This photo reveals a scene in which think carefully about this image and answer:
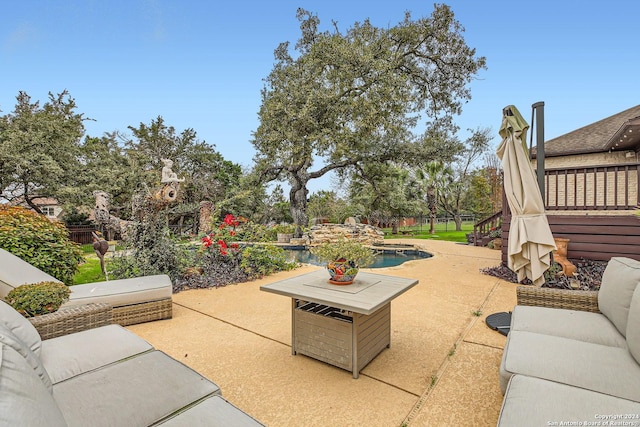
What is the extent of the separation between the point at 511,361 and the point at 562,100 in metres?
13.0

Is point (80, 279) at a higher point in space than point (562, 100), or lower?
lower

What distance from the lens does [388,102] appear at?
1116 cm

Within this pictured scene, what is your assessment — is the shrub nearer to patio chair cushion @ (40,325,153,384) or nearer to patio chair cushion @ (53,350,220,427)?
patio chair cushion @ (40,325,153,384)

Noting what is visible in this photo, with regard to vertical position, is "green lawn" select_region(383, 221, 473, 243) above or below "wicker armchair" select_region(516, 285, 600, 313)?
below

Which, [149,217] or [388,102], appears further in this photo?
[388,102]

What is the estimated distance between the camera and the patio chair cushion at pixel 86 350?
5.70 ft

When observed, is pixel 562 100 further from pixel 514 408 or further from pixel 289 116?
pixel 514 408

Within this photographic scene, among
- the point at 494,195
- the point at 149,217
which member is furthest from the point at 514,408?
the point at 494,195

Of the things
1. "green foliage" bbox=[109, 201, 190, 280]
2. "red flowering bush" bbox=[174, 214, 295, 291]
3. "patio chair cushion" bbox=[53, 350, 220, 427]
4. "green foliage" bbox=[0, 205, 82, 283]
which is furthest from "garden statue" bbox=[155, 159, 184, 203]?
"patio chair cushion" bbox=[53, 350, 220, 427]

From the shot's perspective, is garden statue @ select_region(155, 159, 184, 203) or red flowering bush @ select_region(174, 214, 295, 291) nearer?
garden statue @ select_region(155, 159, 184, 203)

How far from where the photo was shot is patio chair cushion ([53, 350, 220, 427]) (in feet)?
4.42

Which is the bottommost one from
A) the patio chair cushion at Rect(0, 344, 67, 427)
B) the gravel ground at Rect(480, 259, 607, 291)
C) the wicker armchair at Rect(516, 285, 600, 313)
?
the gravel ground at Rect(480, 259, 607, 291)

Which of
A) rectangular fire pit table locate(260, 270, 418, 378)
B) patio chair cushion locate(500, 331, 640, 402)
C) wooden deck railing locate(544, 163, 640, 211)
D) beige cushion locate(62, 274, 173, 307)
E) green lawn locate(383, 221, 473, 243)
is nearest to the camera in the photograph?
patio chair cushion locate(500, 331, 640, 402)

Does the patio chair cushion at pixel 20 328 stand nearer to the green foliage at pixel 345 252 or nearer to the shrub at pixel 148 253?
the green foliage at pixel 345 252
